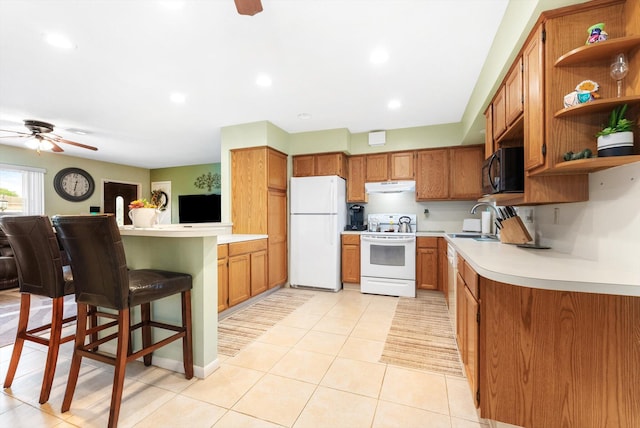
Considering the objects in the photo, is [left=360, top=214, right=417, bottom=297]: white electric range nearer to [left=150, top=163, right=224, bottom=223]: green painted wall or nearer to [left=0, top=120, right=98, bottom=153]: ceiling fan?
[left=0, top=120, right=98, bottom=153]: ceiling fan

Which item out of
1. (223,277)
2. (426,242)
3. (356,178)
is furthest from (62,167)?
(426,242)

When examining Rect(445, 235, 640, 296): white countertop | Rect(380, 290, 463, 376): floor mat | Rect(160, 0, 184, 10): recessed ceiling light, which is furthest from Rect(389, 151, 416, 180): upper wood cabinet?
Rect(160, 0, 184, 10): recessed ceiling light

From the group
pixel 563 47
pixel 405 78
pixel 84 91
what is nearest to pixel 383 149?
pixel 405 78

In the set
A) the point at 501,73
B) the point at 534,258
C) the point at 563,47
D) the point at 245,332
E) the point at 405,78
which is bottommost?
the point at 245,332

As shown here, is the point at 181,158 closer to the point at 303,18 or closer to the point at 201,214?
the point at 201,214

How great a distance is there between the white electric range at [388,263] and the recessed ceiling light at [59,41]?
3.61 m

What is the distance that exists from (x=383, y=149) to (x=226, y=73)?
102 inches

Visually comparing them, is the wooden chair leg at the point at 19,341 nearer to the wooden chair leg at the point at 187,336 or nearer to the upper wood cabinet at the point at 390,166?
the wooden chair leg at the point at 187,336

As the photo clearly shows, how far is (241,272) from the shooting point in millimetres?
3279

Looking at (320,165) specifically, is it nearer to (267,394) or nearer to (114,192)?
(267,394)

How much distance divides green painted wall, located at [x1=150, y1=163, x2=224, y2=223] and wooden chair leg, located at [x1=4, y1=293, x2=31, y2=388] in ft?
16.8

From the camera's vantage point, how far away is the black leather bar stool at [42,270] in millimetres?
1639

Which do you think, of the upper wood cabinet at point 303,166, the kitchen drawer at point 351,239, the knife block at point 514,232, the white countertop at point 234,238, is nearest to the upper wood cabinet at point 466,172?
the kitchen drawer at point 351,239

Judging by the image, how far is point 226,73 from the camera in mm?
2557
